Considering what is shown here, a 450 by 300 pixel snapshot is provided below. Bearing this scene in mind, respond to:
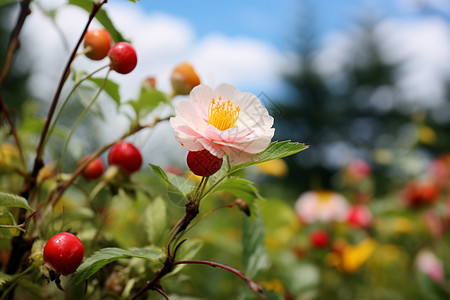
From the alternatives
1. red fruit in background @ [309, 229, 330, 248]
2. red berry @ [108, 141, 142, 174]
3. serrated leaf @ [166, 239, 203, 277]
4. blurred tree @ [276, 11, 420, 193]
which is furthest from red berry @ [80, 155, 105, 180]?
blurred tree @ [276, 11, 420, 193]

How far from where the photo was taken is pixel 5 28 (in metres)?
8.29

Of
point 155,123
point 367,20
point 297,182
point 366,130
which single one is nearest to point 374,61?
point 367,20

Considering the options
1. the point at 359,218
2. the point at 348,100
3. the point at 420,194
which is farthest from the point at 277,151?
the point at 348,100

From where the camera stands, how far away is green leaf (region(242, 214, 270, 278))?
42 cm

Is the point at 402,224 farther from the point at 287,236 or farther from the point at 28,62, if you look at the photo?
the point at 28,62

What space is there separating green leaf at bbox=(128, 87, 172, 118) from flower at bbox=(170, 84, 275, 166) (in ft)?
0.33

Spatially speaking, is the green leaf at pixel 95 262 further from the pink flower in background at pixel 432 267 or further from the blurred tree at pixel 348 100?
the blurred tree at pixel 348 100

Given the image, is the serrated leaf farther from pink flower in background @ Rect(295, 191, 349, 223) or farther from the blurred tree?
the blurred tree

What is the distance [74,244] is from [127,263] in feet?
0.40

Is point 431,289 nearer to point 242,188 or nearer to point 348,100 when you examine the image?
point 242,188

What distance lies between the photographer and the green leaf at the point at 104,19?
35cm

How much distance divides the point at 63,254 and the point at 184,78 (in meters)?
0.21

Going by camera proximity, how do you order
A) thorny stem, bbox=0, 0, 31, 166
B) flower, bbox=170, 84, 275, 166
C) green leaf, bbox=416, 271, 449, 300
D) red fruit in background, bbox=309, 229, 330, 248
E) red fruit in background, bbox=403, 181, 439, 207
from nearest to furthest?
flower, bbox=170, 84, 275, 166, thorny stem, bbox=0, 0, 31, 166, green leaf, bbox=416, 271, 449, 300, red fruit in background, bbox=309, 229, 330, 248, red fruit in background, bbox=403, 181, 439, 207

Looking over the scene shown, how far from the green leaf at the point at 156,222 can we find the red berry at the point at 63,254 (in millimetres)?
126
